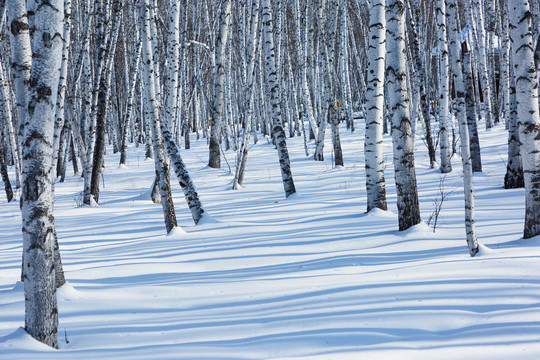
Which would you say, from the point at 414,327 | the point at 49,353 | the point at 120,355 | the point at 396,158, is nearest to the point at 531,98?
the point at 396,158

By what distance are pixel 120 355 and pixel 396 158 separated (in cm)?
413

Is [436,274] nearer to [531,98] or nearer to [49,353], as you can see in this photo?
[531,98]

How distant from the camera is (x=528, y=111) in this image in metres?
4.54

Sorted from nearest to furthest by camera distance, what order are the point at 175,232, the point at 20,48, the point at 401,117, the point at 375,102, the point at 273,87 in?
the point at 20,48 < the point at 401,117 < the point at 375,102 < the point at 175,232 < the point at 273,87

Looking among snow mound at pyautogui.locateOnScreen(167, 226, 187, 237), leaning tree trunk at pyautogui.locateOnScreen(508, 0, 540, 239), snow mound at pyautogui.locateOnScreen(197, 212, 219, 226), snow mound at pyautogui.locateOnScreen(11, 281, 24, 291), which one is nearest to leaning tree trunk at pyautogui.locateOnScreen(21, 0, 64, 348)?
snow mound at pyautogui.locateOnScreen(11, 281, 24, 291)

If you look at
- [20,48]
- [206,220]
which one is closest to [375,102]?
[206,220]

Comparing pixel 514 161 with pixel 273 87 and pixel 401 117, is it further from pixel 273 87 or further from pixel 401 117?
pixel 273 87

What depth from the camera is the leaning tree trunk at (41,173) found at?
2551 millimetres

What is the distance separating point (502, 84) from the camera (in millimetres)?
15250

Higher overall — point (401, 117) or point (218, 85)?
point (218, 85)

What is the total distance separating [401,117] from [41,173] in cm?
429

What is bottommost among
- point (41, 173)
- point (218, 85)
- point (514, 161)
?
point (514, 161)

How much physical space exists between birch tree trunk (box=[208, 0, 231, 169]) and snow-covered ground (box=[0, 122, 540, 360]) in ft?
20.2

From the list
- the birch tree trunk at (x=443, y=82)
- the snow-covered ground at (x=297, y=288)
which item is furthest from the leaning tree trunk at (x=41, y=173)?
the birch tree trunk at (x=443, y=82)
